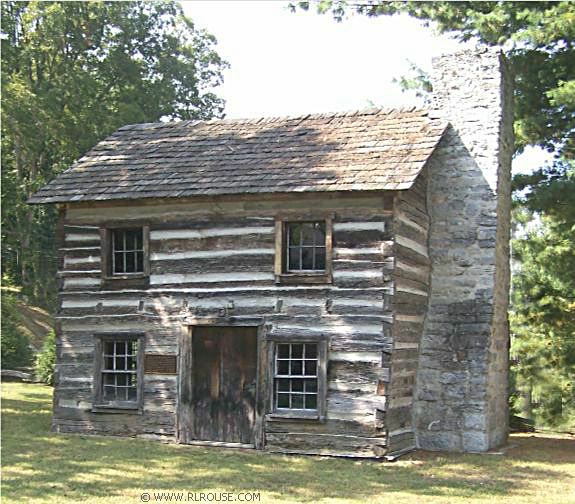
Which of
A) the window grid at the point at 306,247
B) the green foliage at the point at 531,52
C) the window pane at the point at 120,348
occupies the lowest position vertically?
the window pane at the point at 120,348

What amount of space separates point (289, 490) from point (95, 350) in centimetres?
663

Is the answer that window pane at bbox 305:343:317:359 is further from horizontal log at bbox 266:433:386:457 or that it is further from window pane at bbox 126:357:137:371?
window pane at bbox 126:357:137:371

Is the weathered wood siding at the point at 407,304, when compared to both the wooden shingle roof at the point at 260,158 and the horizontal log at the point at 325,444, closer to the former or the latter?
the horizontal log at the point at 325,444

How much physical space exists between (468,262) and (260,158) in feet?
14.8

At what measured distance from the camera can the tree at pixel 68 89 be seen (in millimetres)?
35969

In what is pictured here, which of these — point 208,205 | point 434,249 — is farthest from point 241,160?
point 434,249

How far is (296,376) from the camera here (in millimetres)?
15391

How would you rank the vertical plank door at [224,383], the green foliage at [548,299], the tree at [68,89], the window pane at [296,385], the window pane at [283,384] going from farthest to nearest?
the tree at [68,89]
the green foliage at [548,299]
the vertical plank door at [224,383]
the window pane at [283,384]
the window pane at [296,385]

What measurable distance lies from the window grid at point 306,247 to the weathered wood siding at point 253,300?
0.31 m

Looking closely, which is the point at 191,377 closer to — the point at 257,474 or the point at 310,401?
the point at 310,401

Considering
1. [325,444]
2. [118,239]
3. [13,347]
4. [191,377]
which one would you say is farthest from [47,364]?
[325,444]

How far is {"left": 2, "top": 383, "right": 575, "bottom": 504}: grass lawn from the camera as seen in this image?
11.5 metres

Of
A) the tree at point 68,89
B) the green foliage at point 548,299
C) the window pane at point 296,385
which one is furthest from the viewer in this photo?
the tree at point 68,89

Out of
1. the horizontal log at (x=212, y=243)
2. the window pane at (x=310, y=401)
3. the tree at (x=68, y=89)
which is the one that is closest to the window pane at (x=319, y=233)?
the horizontal log at (x=212, y=243)
